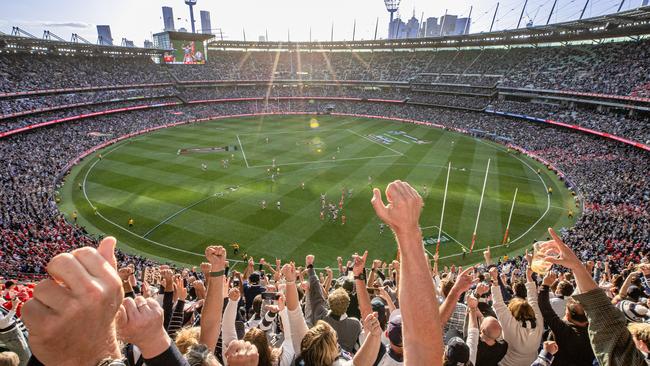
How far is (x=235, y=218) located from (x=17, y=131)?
129 feet

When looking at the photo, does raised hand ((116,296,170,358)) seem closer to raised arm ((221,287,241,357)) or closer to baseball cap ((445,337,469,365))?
raised arm ((221,287,241,357))

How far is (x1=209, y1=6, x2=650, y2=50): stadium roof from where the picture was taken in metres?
47.6

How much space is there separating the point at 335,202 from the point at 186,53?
75298 mm

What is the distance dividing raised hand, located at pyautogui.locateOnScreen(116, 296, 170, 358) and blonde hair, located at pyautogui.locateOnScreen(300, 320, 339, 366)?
1.81 metres

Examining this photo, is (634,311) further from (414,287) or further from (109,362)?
(109,362)

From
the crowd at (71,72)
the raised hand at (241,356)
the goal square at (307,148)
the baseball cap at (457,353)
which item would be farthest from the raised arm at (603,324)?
the crowd at (71,72)

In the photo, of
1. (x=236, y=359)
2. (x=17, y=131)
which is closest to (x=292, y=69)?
(x=17, y=131)

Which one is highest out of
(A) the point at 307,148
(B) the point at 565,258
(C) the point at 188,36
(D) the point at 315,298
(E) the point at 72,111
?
(C) the point at 188,36

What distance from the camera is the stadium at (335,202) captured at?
3.50 m

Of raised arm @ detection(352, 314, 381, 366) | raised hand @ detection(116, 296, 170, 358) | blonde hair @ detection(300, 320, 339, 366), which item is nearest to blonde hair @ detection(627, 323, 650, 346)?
raised arm @ detection(352, 314, 381, 366)

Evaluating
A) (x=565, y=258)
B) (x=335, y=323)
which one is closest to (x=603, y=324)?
(x=565, y=258)

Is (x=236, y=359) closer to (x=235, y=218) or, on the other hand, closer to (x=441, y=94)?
(x=235, y=218)

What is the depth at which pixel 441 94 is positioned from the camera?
80.8 meters

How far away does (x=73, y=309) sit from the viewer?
69.1 inches
